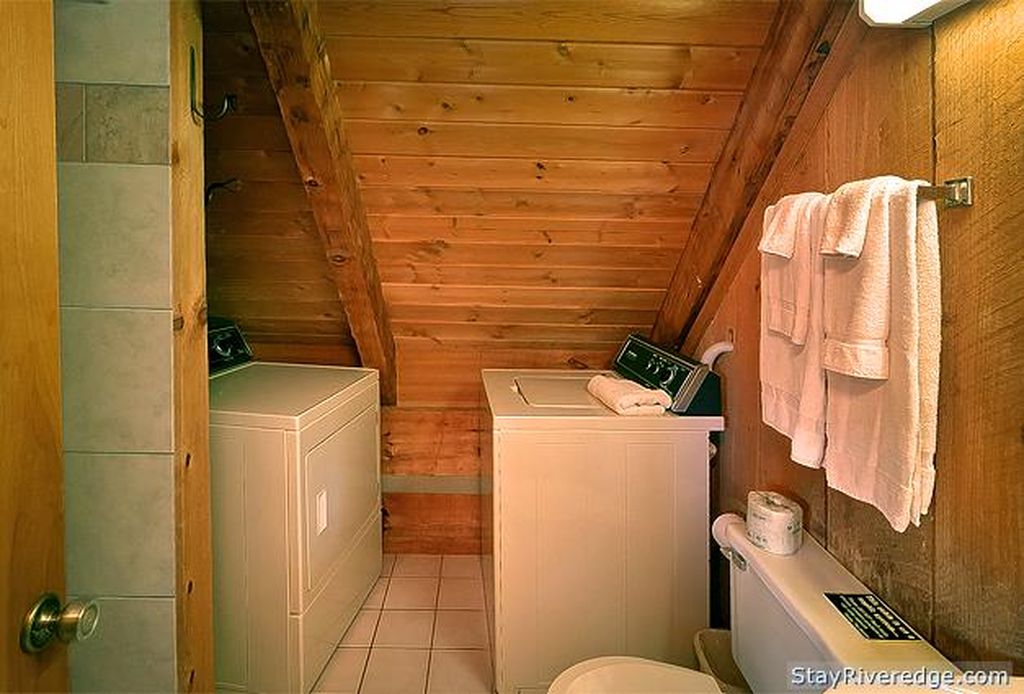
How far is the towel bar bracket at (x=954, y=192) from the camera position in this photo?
3.78 ft

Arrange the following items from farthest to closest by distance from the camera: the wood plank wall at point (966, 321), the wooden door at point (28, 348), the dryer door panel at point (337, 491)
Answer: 1. the dryer door panel at point (337, 491)
2. the wood plank wall at point (966, 321)
3. the wooden door at point (28, 348)

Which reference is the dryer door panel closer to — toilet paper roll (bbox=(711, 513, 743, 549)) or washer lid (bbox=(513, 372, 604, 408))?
washer lid (bbox=(513, 372, 604, 408))

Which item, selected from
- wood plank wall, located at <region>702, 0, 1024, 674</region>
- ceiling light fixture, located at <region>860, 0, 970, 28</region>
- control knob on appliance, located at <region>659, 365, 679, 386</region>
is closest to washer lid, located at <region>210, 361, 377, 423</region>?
control knob on appliance, located at <region>659, 365, 679, 386</region>

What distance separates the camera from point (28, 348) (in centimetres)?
83

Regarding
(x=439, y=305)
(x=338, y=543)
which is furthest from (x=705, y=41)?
(x=338, y=543)

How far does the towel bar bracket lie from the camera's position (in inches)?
45.4

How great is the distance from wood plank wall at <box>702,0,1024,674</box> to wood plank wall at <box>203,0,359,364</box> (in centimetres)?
155

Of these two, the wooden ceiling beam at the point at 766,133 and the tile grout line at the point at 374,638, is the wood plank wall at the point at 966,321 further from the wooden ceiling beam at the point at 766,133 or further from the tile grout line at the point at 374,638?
the tile grout line at the point at 374,638

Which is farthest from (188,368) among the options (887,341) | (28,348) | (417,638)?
(417,638)

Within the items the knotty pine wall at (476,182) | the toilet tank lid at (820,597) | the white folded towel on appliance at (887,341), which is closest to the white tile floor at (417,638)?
the knotty pine wall at (476,182)

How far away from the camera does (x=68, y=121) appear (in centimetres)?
136

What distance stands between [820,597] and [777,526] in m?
0.23

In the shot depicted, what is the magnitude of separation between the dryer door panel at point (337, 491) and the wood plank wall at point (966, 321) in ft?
Result: 4.97

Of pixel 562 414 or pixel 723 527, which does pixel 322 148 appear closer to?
pixel 562 414
